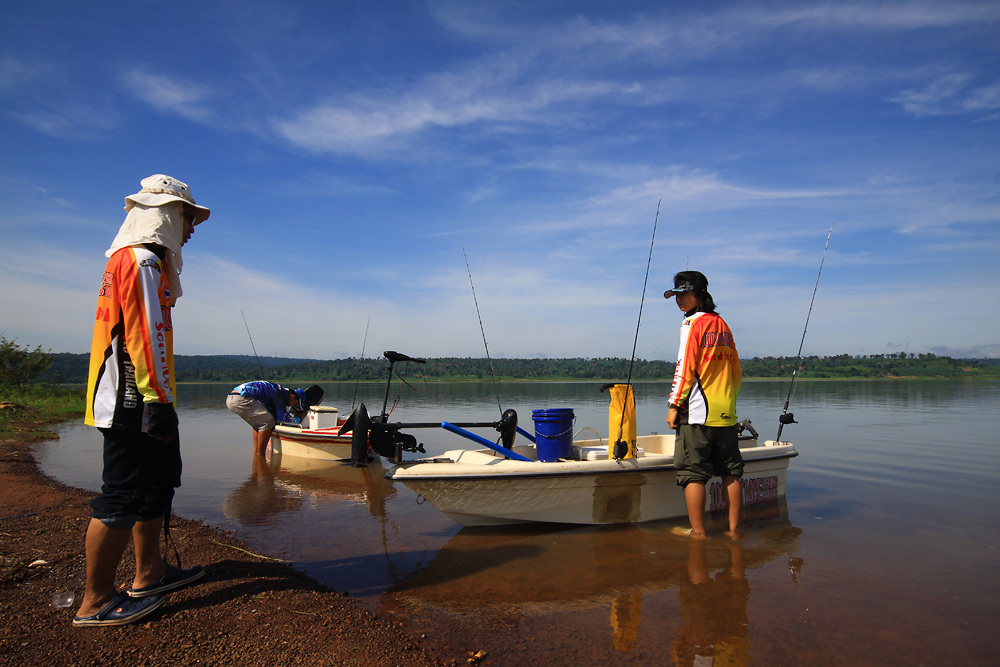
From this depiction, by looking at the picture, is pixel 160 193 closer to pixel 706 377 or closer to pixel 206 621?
pixel 206 621

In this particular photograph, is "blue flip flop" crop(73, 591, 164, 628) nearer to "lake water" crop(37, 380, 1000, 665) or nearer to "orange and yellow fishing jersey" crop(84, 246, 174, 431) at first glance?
"orange and yellow fishing jersey" crop(84, 246, 174, 431)

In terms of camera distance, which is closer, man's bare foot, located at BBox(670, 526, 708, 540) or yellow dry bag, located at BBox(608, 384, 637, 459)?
man's bare foot, located at BBox(670, 526, 708, 540)

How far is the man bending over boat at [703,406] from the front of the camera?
197 inches

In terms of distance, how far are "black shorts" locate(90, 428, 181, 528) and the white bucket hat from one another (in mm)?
1272

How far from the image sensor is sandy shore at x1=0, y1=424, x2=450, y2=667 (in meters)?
2.68

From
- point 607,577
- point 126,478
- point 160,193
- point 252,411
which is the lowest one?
point 607,577

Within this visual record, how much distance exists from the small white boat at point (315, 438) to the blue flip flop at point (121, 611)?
6767 mm

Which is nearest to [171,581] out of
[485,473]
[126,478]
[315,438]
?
[126,478]

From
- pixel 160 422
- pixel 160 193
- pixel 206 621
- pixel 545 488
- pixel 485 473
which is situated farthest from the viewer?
pixel 545 488

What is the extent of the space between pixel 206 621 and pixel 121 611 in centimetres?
42

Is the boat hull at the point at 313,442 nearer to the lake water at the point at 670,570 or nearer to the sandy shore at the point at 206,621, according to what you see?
the lake water at the point at 670,570

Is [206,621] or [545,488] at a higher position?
[545,488]

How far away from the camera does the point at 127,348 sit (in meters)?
2.88

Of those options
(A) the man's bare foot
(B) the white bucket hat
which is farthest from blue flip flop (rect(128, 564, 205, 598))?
(A) the man's bare foot
